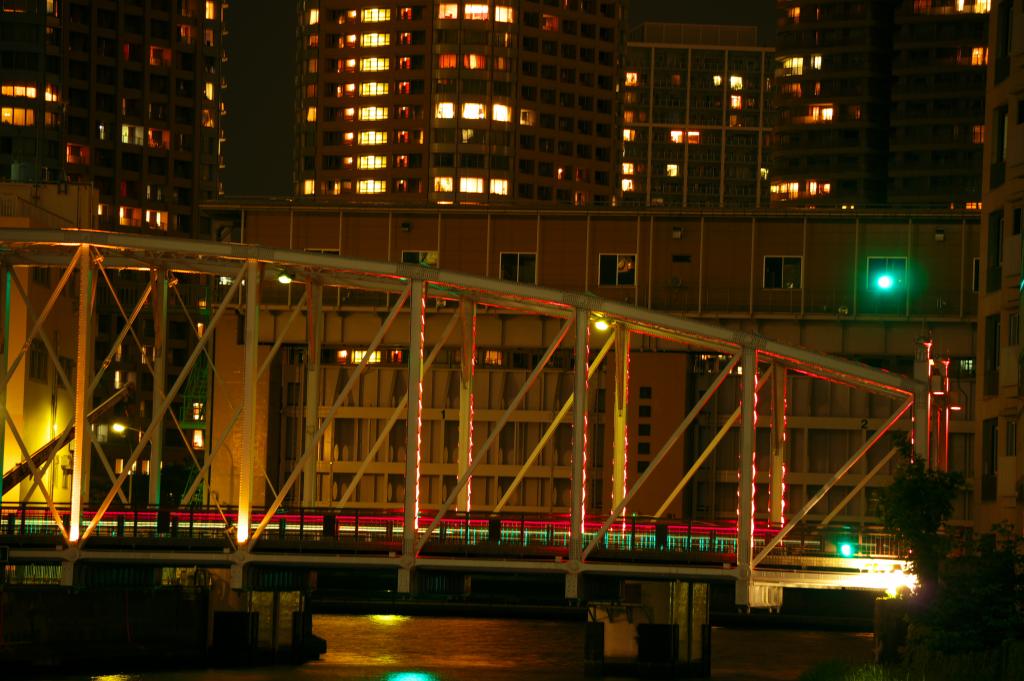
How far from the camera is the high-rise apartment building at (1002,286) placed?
5066 centimetres

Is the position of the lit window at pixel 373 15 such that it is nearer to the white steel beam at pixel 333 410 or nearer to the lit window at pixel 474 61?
the lit window at pixel 474 61

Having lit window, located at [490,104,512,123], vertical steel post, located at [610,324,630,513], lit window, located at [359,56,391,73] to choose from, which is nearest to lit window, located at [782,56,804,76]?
lit window, located at [490,104,512,123]

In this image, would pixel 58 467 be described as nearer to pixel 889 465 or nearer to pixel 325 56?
pixel 889 465

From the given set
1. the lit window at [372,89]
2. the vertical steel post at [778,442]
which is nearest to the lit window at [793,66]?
the lit window at [372,89]

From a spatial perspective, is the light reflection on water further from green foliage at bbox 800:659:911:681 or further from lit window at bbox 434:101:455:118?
lit window at bbox 434:101:455:118

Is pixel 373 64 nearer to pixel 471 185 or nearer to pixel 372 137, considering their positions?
pixel 372 137

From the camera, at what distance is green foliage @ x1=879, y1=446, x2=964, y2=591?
4188 cm

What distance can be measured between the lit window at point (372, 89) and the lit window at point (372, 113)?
1.45m

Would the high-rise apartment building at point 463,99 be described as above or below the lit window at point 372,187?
above

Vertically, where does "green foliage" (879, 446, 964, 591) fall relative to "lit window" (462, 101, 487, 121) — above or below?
below

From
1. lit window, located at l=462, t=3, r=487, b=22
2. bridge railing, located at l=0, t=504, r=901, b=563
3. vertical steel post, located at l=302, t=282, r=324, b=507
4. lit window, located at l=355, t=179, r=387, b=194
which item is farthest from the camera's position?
lit window, located at l=355, t=179, r=387, b=194

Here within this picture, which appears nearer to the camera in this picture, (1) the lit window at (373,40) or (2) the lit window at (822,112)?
(1) the lit window at (373,40)

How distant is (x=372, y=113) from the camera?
192 metres

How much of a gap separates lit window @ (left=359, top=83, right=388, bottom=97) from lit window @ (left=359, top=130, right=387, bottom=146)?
3.76m
